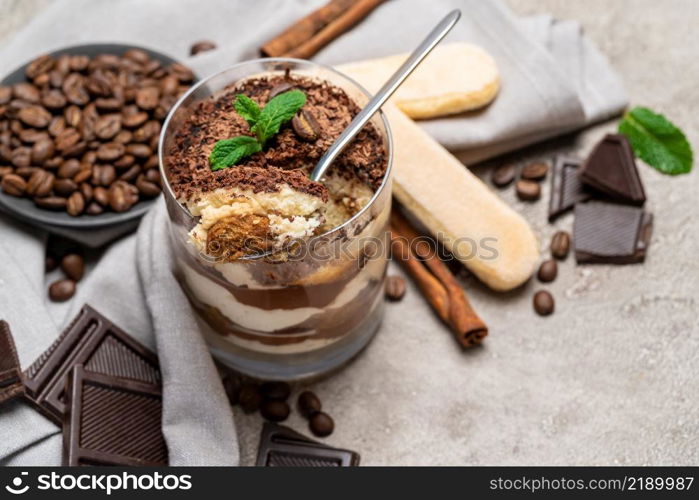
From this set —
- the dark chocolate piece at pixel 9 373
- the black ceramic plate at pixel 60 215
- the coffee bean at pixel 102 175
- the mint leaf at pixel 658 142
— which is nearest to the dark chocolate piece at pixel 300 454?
the dark chocolate piece at pixel 9 373

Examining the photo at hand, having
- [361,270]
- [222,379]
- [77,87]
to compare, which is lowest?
[222,379]

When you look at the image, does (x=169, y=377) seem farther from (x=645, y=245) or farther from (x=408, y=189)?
(x=645, y=245)

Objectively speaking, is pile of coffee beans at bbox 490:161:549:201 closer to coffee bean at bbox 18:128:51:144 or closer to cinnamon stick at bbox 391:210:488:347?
cinnamon stick at bbox 391:210:488:347

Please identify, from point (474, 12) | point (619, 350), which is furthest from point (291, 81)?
point (619, 350)

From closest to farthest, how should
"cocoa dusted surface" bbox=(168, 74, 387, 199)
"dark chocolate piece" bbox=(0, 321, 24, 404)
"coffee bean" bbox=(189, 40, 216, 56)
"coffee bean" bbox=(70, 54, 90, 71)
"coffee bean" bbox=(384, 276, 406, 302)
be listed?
"cocoa dusted surface" bbox=(168, 74, 387, 199), "dark chocolate piece" bbox=(0, 321, 24, 404), "coffee bean" bbox=(384, 276, 406, 302), "coffee bean" bbox=(70, 54, 90, 71), "coffee bean" bbox=(189, 40, 216, 56)

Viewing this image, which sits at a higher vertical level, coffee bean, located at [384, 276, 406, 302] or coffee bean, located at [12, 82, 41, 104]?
coffee bean, located at [12, 82, 41, 104]

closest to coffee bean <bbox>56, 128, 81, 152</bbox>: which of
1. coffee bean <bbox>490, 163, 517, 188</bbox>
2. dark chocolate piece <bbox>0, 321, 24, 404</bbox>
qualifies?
dark chocolate piece <bbox>0, 321, 24, 404</bbox>
